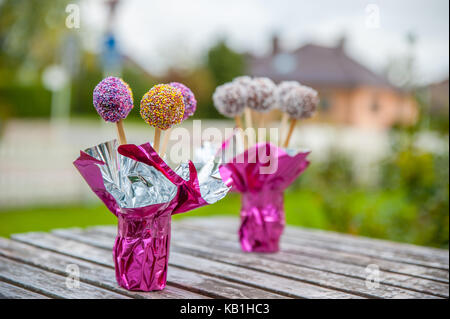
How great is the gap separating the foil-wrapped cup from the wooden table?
77 mm

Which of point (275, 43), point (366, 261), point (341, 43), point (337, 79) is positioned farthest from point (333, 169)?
point (275, 43)

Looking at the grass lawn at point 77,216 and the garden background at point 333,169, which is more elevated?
the garden background at point 333,169

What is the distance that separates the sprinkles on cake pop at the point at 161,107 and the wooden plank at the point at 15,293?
54 cm

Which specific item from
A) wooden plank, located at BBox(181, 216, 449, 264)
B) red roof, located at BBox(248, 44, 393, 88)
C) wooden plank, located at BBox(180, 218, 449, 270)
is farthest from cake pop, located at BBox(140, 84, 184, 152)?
red roof, located at BBox(248, 44, 393, 88)

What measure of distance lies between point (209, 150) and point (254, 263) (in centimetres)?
43

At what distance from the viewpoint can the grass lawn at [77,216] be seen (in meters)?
4.64

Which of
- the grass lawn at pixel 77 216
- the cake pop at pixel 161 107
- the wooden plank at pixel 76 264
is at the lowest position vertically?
the grass lawn at pixel 77 216

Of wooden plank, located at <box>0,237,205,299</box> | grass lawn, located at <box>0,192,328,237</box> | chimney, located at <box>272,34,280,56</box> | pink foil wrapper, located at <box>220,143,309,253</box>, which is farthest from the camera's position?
chimney, located at <box>272,34,280,56</box>

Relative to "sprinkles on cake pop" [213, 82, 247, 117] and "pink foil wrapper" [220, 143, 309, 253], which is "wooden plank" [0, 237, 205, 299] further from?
"sprinkles on cake pop" [213, 82, 247, 117]

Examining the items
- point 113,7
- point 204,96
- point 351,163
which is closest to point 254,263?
point 351,163

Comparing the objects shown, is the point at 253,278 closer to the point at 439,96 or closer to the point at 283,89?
the point at 283,89

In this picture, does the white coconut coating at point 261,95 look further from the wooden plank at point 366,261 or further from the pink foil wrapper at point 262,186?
the wooden plank at point 366,261

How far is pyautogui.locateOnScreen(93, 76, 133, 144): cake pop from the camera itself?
4.58 ft

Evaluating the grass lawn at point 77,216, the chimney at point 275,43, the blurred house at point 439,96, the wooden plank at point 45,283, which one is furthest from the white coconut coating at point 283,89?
the chimney at point 275,43
